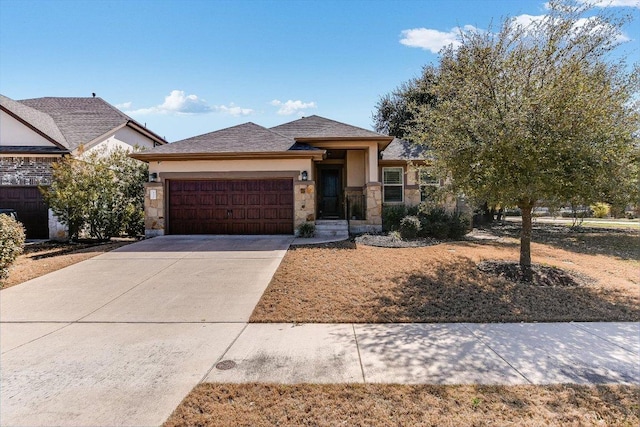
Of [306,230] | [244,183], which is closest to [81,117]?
[244,183]

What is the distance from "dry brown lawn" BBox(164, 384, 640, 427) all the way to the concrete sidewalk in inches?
6.6

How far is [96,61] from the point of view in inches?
470

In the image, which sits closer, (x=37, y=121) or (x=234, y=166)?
(x=234, y=166)

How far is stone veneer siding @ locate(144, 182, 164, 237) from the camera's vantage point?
41.1 ft

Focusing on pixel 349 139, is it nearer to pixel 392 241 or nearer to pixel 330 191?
pixel 330 191

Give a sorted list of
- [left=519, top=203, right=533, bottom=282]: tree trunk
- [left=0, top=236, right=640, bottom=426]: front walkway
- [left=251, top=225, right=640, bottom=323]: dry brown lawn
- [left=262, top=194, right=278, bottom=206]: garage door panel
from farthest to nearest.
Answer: [left=262, top=194, right=278, bottom=206]: garage door panel, [left=519, top=203, right=533, bottom=282]: tree trunk, [left=251, top=225, right=640, bottom=323]: dry brown lawn, [left=0, top=236, right=640, bottom=426]: front walkway

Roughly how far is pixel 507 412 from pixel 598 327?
3.09 metres

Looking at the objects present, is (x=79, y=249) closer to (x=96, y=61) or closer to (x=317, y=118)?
(x=96, y=61)

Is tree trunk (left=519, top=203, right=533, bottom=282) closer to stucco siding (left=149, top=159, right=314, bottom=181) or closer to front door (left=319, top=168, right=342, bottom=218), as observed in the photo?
stucco siding (left=149, top=159, right=314, bottom=181)

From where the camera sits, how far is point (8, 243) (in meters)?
7.22

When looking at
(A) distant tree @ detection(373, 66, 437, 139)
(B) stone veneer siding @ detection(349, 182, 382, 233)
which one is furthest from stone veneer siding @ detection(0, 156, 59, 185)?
(A) distant tree @ detection(373, 66, 437, 139)

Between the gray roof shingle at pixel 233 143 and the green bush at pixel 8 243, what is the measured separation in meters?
5.52

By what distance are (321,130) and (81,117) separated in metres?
12.3

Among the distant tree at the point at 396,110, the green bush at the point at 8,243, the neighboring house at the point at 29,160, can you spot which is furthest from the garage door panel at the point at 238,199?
the distant tree at the point at 396,110
